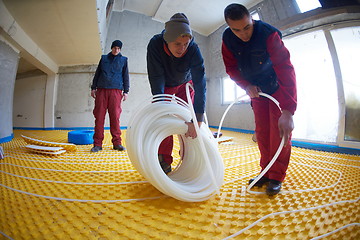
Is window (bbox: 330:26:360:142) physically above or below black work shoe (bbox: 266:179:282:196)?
above

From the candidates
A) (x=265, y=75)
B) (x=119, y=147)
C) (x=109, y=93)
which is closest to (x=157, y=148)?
(x=265, y=75)

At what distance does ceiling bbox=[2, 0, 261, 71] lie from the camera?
8.35 feet

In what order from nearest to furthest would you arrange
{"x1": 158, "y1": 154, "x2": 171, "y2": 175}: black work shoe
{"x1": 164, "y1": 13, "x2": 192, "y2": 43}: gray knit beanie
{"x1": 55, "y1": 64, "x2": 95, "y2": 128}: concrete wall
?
{"x1": 164, "y1": 13, "x2": 192, "y2": 43}: gray knit beanie → {"x1": 158, "y1": 154, "x2": 171, "y2": 175}: black work shoe → {"x1": 55, "y1": 64, "x2": 95, "y2": 128}: concrete wall

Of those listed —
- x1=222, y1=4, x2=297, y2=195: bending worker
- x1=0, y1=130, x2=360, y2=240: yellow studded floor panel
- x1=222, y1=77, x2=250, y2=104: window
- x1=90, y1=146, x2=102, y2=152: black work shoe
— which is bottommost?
x1=0, y1=130, x2=360, y2=240: yellow studded floor panel

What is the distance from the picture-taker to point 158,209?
95 centimetres

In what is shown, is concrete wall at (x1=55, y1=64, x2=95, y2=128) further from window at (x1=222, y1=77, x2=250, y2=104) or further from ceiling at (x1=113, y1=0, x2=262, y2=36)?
window at (x1=222, y1=77, x2=250, y2=104)

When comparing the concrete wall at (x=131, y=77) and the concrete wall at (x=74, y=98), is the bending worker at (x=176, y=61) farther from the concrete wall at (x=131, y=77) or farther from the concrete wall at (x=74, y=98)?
the concrete wall at (x=74, y=98)

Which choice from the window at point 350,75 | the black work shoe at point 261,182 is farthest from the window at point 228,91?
the black work shoe at point 261,182

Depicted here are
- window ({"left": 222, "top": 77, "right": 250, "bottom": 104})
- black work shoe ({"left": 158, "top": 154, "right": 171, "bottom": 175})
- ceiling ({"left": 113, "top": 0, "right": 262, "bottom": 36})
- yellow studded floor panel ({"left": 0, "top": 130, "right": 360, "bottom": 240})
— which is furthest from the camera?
window ({"left": 222, "top": 77, "right": 250, "bottom": 104})

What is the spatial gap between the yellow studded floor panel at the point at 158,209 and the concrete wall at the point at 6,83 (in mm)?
2121

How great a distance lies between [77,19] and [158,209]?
11.4ft

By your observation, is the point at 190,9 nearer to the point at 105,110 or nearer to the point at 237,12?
the point at 105,110

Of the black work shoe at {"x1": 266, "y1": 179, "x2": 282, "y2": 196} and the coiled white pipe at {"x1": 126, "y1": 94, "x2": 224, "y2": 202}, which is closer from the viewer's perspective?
the coiled white pipe at {"x1": 126, "y1": 94, "x2": 224, "y2": 202}

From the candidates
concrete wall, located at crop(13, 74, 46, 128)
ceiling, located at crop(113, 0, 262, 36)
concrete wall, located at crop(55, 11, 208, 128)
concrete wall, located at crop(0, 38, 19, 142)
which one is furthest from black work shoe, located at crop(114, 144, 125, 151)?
ceiling, located at crop(113, 0, 262, 36)
